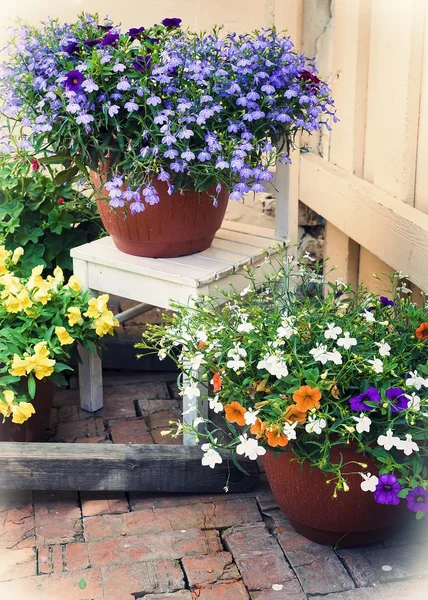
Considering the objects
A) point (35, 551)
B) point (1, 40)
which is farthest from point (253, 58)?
point (1, 40)

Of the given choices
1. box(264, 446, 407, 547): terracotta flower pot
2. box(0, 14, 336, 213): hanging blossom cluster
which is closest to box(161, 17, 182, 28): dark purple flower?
box(0, 14, 336, 213): hanging blossom cluster

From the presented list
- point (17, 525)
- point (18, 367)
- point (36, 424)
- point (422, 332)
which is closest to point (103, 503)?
point (17, 525)

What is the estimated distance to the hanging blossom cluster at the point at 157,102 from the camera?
215 cm

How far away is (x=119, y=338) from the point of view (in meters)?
3.18

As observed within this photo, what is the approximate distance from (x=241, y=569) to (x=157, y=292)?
86 cm

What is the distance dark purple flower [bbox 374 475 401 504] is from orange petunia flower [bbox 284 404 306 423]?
0.77 feet

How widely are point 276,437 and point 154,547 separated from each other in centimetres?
56

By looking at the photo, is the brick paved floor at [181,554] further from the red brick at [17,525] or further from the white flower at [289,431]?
the white flower at [289,431]

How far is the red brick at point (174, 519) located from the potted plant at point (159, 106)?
878 millimetres

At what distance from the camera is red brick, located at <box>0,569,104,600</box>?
6.50ft

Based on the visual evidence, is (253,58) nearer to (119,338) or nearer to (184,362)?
(184,362)

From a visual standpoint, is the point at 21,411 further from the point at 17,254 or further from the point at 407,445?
the point at 407,445

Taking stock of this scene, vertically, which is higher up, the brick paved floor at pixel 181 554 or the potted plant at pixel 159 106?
the potted plant at pixel 159 106

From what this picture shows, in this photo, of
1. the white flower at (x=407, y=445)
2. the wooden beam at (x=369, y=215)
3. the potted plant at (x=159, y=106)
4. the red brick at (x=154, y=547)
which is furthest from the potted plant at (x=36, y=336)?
the white flower at (x=407, y=445)
